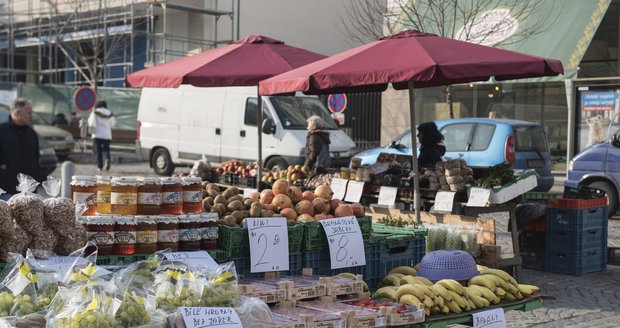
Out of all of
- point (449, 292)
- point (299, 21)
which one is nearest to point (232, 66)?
point (449, 292)

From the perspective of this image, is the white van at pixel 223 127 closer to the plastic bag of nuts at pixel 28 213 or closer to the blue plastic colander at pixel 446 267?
the blue plastic colander at pixel 446 267

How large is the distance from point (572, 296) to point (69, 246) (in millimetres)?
6118

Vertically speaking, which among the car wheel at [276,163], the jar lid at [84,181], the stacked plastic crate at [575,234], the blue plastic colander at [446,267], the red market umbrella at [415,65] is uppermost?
the red market umbrella at [415,65]

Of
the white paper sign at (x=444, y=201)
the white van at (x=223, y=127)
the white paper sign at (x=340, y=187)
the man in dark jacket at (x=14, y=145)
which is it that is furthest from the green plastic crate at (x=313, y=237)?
the white van at (x=223, y=127)

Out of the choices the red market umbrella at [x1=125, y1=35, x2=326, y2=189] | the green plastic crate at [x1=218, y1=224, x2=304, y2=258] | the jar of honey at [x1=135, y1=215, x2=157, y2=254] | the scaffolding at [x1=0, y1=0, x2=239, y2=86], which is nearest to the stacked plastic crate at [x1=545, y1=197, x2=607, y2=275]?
the red market umbrella at [x1=125, y1=35, x2=326, y2=189]

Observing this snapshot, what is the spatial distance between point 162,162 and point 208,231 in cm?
1795

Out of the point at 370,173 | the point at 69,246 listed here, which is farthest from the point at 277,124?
the point at 69,246

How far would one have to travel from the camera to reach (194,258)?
5.01m

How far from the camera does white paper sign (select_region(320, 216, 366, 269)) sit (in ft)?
19.3

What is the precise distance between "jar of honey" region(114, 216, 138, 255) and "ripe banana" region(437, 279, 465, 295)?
1932 millimetres

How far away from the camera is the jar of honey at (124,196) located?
515 cm

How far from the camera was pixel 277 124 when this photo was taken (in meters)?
20.1

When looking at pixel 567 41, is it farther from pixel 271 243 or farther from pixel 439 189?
pixel 271 243

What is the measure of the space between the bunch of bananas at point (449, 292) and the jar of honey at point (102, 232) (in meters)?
1.68
